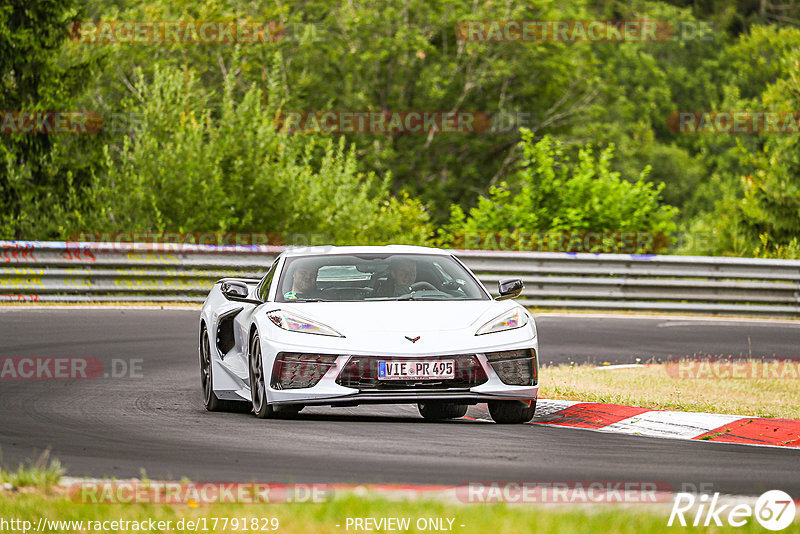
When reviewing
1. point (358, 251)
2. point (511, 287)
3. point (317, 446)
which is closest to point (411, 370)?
point (317, 446)

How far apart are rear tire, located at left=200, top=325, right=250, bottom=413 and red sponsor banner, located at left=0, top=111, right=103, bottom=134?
1611 cm

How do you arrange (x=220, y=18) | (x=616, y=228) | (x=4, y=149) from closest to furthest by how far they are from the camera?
(x=4, y=149) → (x=616, y=228) → (x=220, y=18)

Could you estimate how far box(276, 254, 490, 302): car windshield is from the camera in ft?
34.7

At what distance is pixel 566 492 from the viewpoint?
21.9ft

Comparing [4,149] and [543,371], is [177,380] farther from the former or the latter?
[4,149]

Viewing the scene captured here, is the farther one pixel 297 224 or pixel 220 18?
pixel 220 18

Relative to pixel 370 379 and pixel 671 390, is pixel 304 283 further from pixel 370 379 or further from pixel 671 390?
pixel 671 390

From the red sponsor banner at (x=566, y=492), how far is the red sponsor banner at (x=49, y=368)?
24.0 feet

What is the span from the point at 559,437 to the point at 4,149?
63.1 feet

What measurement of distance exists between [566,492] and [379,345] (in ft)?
10.1

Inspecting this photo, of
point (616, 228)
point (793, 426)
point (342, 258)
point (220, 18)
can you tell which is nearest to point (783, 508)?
point (793, 426)

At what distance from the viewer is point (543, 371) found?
14.1m

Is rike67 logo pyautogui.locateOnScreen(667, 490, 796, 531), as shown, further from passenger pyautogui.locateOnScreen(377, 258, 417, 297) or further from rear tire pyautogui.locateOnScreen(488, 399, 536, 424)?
passenger pyautogui.locateOnScreen(377, 258, 417, 297)

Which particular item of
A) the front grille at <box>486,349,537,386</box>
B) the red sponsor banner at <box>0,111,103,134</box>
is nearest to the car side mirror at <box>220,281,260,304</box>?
the front grille at <box>486,349,537,386</box>
